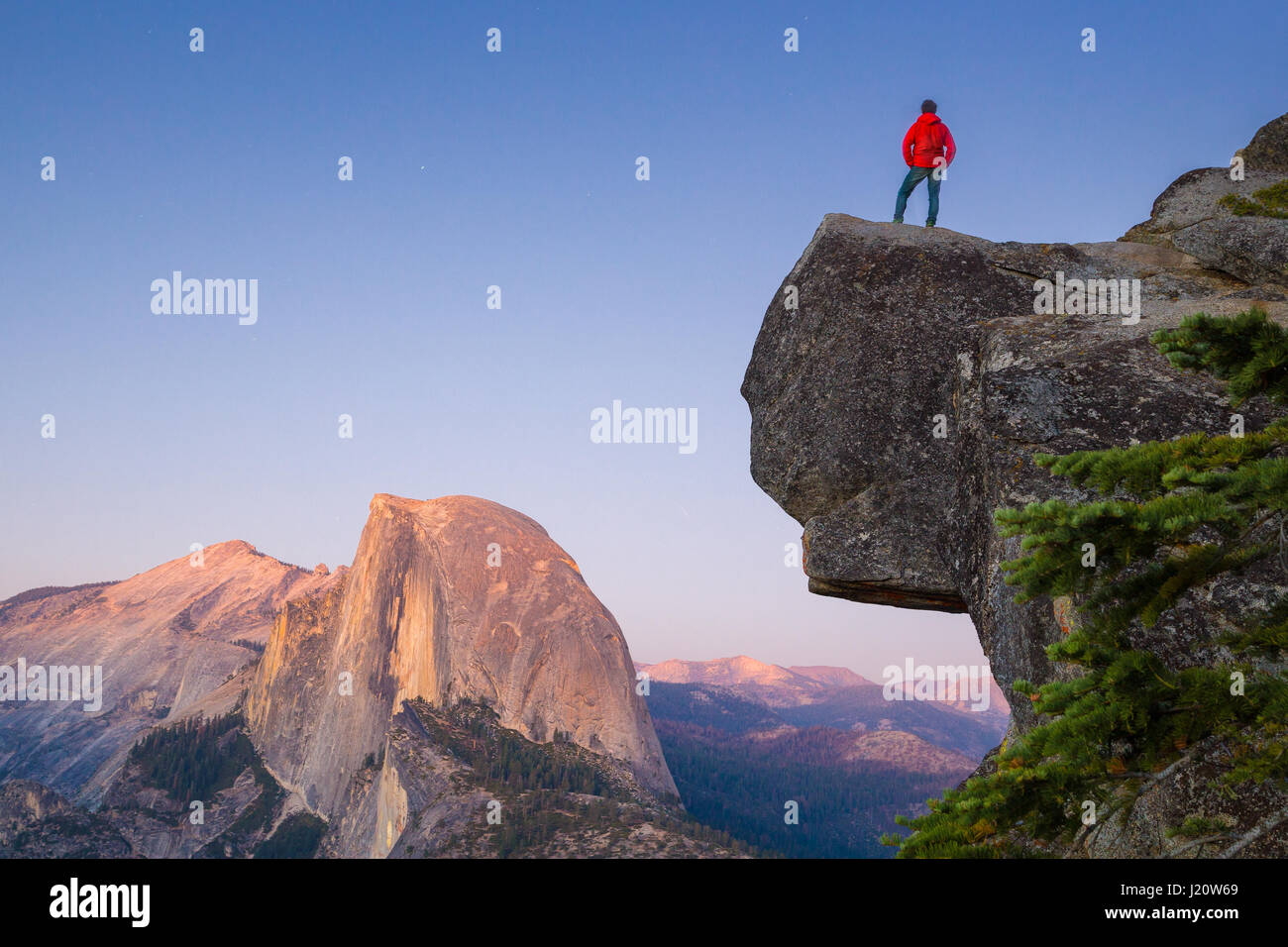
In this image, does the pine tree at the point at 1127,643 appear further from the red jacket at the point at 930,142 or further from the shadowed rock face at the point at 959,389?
the red jacket at the point at 930,142

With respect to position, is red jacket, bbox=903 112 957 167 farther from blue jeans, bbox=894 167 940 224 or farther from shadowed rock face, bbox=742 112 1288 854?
shadowed rock face, bbox=742 112 1288 854

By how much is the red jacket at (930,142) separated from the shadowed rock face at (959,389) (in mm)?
2606

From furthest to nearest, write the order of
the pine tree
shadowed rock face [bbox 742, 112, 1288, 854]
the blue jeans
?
the blue jeans < shadowed rock face [bbox 742, 112, 1288, 854] < the pine tree

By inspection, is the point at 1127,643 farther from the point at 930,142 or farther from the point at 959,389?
the point at 930,142

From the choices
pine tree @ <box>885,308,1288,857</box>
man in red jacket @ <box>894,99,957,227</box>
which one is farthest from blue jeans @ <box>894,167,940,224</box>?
pine tree @ <box>885,308,1288,857</box>

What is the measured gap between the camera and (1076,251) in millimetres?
19500

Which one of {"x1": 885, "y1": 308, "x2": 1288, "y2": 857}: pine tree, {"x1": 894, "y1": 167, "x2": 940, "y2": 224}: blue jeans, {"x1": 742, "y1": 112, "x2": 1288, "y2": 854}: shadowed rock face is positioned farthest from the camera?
{"x1": 894, "y1": 167, "x2": 940, "y2": 224}: blue jeans

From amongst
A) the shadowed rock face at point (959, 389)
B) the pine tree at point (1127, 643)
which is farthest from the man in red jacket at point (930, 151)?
the pine tree at point (1127, 643)

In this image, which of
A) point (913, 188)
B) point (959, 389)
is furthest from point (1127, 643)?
point (913, 188)

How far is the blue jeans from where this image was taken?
71.4 ft

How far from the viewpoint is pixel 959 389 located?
17141 mm

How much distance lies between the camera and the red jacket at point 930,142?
2184 cm

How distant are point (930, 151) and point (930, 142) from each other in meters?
0.22
